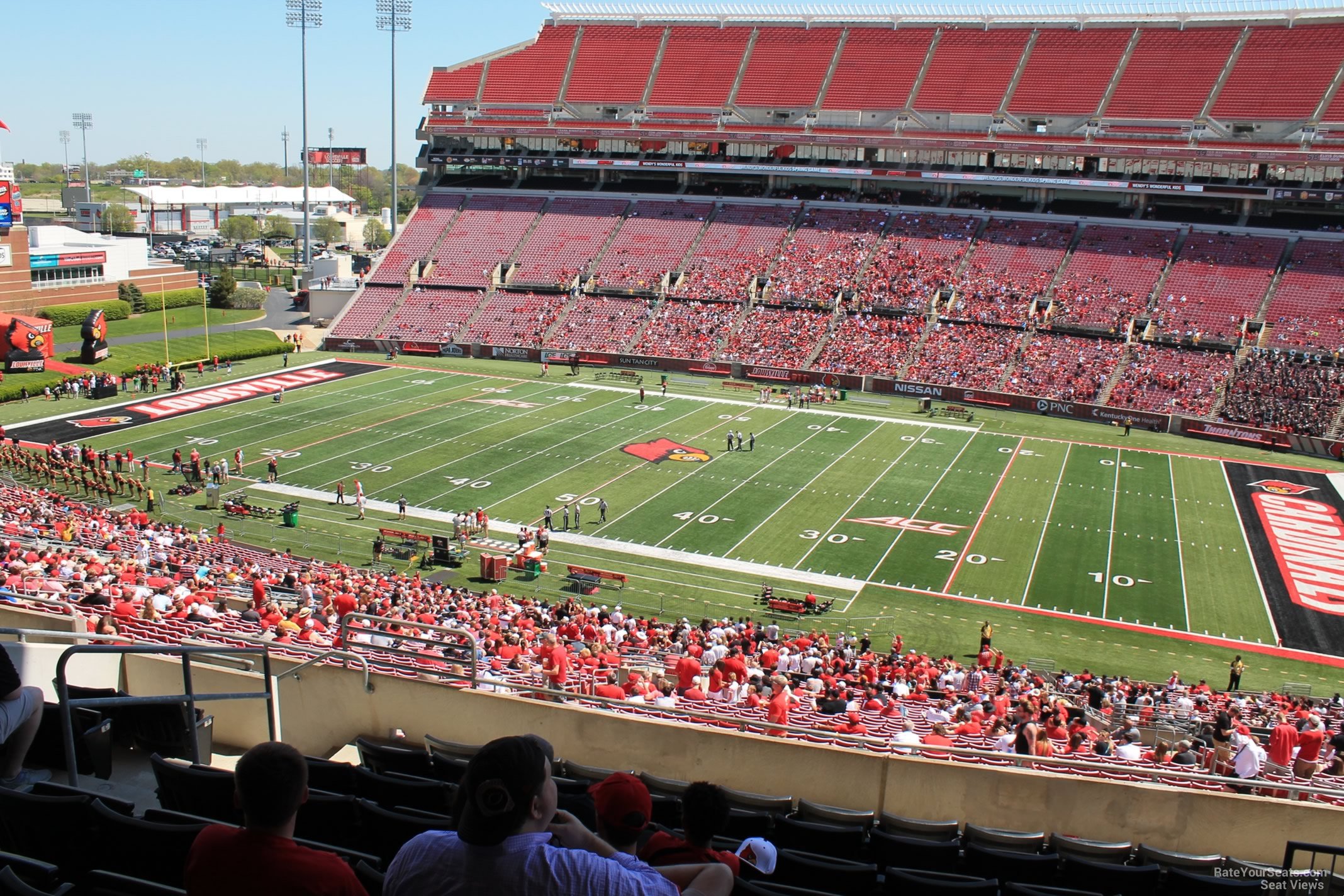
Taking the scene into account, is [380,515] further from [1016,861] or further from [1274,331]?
[1274,331]

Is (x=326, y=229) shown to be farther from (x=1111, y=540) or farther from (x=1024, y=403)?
(x=1111, y=540)

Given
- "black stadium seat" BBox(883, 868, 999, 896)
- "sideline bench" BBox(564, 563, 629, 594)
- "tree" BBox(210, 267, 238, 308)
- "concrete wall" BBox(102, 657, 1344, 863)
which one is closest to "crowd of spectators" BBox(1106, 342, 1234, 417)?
"sideline bench" BBox(564, 563, 629, 594)

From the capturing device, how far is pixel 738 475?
39.0 m

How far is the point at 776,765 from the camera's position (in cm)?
898

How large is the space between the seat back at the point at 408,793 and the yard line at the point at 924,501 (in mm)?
23686

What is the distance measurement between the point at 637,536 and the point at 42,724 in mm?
24982

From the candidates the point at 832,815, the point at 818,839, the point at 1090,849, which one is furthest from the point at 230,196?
the point at 1090,849

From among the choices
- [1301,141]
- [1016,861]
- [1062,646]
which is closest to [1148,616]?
[1062,646]

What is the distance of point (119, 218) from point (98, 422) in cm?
10098

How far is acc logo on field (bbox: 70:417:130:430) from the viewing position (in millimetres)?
41969

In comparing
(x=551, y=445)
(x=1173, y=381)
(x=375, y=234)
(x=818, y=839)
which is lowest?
(x=551, y=445)

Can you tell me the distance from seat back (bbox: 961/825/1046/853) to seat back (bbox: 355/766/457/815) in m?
3.83

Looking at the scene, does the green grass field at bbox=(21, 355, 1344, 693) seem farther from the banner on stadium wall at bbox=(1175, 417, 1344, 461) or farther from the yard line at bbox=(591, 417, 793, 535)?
the banner on stadium wall at bbox=(1175, 417, 1344, 461)

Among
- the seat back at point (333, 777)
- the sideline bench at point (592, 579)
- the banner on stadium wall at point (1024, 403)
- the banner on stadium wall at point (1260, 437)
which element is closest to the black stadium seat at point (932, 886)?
the seat back at point (333, 777)
